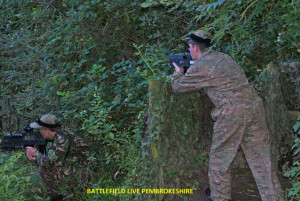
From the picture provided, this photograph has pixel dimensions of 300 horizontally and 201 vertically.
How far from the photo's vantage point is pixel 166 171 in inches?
159

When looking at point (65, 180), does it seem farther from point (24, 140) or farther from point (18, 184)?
point (24, 140)

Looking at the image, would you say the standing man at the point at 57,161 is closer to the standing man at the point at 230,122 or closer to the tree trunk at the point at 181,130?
the tree trunk at the point at 181,130

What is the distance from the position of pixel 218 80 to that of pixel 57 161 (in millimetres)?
2462

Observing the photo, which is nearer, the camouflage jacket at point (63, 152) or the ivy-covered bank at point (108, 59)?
the camouflage jacket at point (63, 152)

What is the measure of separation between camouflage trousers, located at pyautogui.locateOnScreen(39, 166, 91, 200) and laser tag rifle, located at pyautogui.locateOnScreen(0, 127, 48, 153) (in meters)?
0.34

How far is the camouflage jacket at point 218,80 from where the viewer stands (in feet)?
12.4

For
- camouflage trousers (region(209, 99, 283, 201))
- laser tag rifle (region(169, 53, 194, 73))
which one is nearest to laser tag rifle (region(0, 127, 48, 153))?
laser tag rifle (region(169, 53, 194, 73))

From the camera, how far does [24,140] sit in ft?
15.6

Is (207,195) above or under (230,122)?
under

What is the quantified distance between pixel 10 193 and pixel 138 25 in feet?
13.9

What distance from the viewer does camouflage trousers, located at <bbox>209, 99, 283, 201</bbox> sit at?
12.2 feet

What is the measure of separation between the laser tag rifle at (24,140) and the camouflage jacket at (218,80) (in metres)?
2.14

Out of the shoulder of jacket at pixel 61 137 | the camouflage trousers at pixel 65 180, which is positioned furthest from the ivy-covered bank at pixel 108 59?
the shoulder of jacket at pixel 61 137

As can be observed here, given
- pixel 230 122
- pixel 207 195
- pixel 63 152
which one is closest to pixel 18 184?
pixel 63 152
